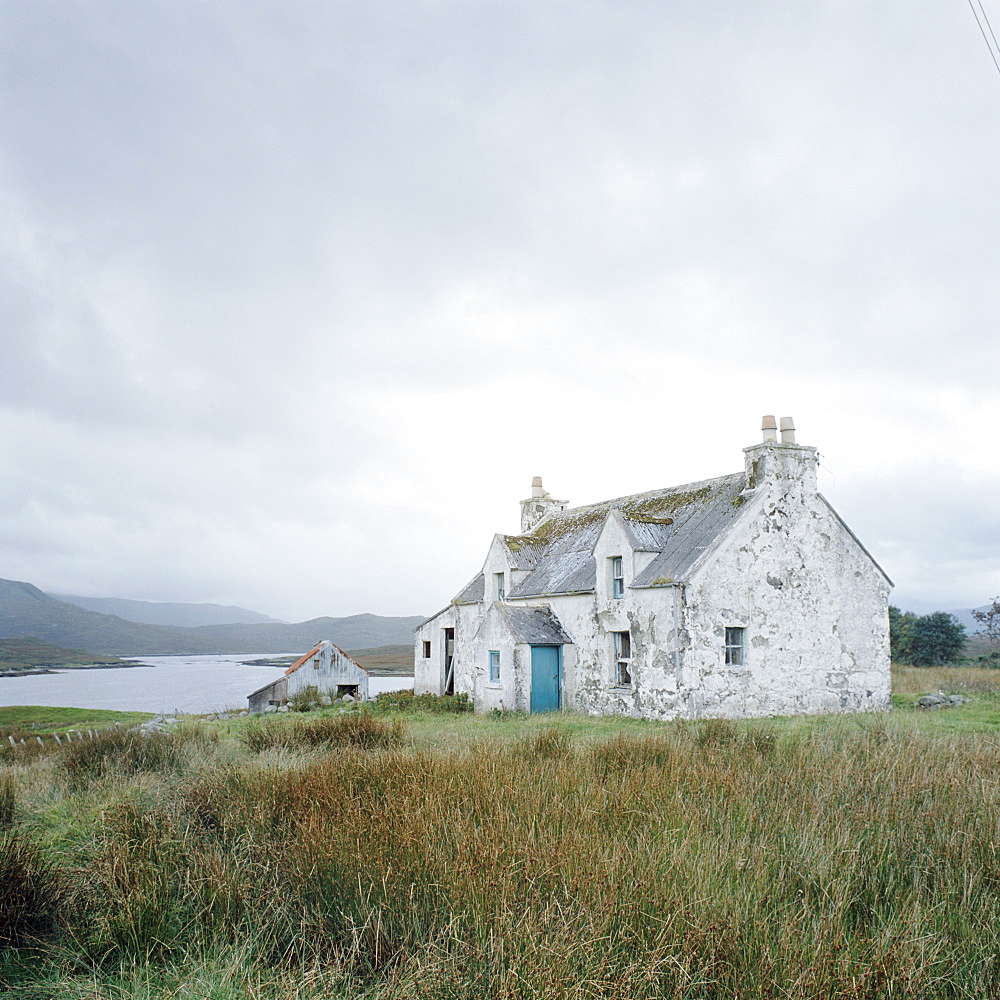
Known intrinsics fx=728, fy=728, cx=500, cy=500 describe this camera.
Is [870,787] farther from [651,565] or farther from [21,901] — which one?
[651,565]

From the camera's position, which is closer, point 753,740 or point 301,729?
point 753,740

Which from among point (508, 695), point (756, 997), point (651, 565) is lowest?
point (508, 695)

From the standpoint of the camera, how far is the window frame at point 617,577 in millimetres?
20611

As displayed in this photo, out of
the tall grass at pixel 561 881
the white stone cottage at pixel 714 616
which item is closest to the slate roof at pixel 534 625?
the white stone cottage at pixel 714 616

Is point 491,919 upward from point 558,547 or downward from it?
downward

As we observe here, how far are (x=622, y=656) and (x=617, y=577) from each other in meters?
2.22

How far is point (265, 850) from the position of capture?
5.66 metres

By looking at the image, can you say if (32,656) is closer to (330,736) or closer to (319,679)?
(319,679)

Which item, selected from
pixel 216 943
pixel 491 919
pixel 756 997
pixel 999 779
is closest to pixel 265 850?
pixel 216 943

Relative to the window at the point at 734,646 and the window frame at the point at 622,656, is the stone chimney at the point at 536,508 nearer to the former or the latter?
the window frame at the point at 622,656

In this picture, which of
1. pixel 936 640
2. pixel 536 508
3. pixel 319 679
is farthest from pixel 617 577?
pixel 936 640

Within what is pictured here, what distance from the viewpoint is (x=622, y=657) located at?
Answer: 66.6ft

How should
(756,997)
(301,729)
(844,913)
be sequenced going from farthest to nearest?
1. (301,729)
2. (844,913)
3. (756,997)

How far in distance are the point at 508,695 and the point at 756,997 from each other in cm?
1835
